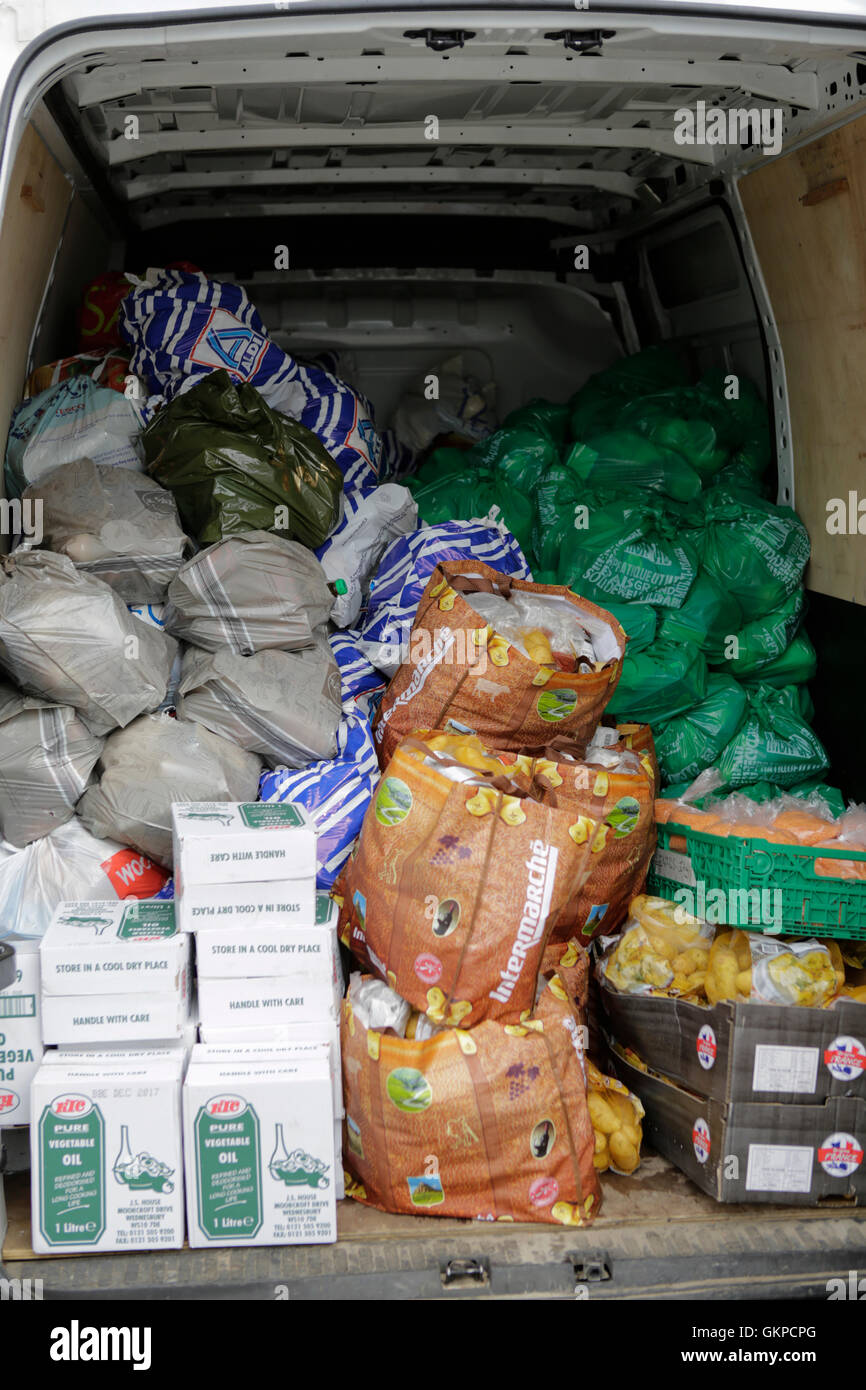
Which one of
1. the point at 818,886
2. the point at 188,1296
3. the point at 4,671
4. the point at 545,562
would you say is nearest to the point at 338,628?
the point at 545,562

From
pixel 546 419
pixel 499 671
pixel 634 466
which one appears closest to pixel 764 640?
pixel 634 466

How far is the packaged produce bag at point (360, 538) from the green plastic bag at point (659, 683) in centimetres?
83

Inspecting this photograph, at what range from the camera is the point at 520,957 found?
242cm

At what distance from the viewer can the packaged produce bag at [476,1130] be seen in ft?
7.63

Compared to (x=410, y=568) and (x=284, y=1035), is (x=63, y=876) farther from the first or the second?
(x=410, y=568)

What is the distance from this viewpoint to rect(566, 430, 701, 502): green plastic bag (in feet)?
12.6

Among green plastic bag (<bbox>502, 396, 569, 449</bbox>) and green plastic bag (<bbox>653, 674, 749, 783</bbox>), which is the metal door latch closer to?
green plastic bag (<bbox>653, 674, 749, 783</bbox>)

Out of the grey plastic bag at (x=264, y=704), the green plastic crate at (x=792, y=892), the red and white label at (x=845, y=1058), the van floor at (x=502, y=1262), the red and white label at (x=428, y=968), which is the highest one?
the grey plastic bag at (x=264, y=704)

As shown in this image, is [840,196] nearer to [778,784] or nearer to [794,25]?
[794,25]

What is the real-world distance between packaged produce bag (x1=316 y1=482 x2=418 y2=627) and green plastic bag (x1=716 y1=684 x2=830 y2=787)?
3.91 feet

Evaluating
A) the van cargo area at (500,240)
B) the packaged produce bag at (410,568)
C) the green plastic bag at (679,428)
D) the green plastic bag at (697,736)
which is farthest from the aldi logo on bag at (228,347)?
the green plastic bag at (697,736)

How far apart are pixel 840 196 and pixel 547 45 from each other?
97 cm

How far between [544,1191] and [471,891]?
0.61 metres

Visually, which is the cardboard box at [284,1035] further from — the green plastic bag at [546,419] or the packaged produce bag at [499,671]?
the green plastic bag at [546,419]
